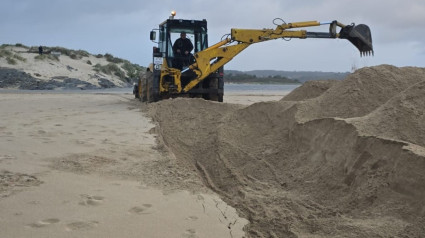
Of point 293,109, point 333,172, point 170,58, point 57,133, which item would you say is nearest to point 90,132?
point 57,133

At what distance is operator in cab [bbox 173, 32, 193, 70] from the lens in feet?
48.1

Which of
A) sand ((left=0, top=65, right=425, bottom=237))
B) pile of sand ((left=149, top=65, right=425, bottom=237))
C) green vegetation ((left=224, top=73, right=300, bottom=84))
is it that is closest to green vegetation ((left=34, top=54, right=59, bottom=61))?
green vegetation ((left=224, top=73, right=300, bottom=84))

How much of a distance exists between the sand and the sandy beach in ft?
0.04

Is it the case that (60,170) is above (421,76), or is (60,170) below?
below

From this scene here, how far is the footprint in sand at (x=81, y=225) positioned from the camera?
3.54 m

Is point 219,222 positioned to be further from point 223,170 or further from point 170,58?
point 170,58

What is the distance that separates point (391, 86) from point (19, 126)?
6323 mm

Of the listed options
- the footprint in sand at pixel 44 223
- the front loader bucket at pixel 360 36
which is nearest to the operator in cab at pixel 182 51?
the front loader bucket at pixel 360 36

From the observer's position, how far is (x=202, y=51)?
529 inches

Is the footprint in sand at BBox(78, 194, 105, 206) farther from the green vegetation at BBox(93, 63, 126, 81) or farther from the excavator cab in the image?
the green vegetation at BBox(93, 63, 126, 81)

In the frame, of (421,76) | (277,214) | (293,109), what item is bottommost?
(277,214)

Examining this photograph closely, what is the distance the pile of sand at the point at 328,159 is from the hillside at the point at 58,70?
2889cm

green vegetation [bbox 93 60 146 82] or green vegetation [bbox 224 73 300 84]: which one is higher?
green vegetation [bbox 93 60 146 82]

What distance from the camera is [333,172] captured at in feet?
16.5
